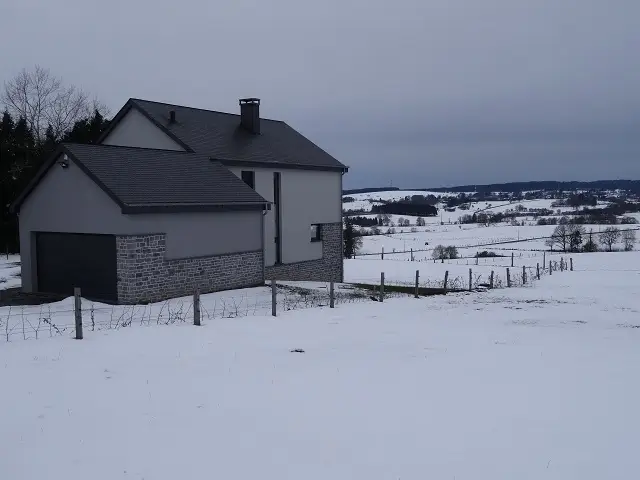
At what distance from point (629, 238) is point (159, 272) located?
8056 centimetres

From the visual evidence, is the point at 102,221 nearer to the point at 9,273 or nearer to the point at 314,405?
the point at 9,273

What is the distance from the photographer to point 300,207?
2873 centimetres

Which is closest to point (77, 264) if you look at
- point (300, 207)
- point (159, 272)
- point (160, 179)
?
point (159, 272)

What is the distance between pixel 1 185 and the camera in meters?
35.4

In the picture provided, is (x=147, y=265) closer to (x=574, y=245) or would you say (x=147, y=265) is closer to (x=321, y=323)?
(x=321, y=323)

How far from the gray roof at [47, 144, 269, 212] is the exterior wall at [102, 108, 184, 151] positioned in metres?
2.23

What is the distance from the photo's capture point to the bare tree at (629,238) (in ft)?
263

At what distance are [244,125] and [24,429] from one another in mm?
24286

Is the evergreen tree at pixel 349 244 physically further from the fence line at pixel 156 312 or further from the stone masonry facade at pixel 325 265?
the fence line at pixel 156 312

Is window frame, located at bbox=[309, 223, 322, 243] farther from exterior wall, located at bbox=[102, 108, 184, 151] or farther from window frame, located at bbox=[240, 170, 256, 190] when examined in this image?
exterior wall, located at bbox=[102, 108, 184, 151]

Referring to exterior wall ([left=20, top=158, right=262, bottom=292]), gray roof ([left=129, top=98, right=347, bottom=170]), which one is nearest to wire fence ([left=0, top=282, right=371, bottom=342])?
exterior wall ([left=20, top=158, right=262, bottom=292])

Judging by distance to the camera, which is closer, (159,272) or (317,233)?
(159,272)

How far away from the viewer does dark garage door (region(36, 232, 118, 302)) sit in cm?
1909

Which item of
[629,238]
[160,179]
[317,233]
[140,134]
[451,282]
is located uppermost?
[140,134]
